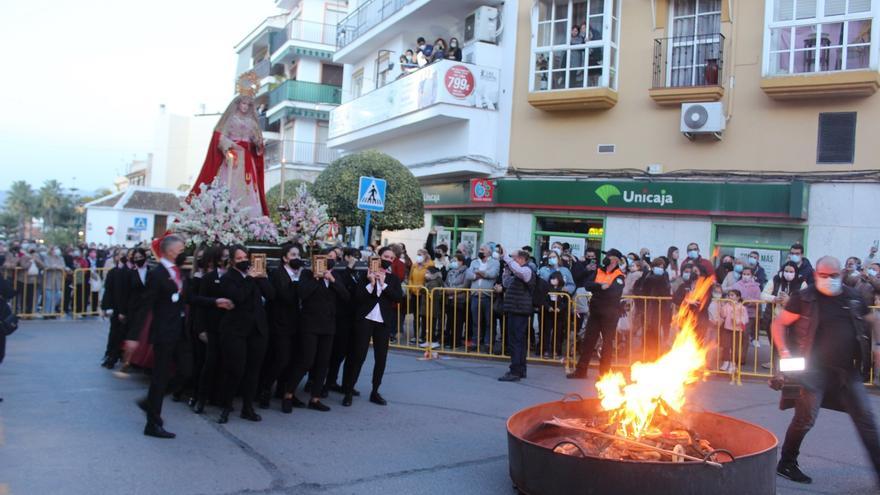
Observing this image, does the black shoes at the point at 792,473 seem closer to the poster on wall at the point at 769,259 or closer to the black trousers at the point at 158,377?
the black trousers at the point at 158,377

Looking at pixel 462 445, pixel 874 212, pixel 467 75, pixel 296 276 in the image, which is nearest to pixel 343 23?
pixel 467 75

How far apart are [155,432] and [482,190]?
48.7ft

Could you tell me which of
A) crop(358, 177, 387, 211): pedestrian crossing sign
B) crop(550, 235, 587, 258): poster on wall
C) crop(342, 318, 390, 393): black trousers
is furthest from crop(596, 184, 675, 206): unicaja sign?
crop(342, 318, 390, 393): black trousers

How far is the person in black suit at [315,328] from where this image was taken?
7.61 m

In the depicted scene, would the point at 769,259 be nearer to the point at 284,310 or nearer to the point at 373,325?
the point at 373,325

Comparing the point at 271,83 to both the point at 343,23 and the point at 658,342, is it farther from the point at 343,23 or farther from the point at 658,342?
the point at 658,342

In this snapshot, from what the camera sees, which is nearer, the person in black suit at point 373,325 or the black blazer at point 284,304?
the black blazer at point 284,304

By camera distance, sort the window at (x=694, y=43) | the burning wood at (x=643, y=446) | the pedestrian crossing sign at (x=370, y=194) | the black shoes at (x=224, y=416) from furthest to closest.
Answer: the window at (x=694, y=43) < the pedestrian crossing sign at (x=370, y=194) < the black shoes at (x=224, y=416) < the burning wood at (x=643, y=446)

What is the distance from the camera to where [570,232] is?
19.2 metres

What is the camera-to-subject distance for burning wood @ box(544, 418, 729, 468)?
4.86 m

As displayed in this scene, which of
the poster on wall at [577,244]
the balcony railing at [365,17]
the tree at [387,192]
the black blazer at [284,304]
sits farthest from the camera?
the balcony railing at [365,17]

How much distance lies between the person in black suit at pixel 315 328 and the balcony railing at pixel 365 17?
1696 centimetres

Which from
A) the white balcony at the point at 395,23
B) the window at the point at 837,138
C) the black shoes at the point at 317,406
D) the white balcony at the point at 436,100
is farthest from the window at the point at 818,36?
the black shoes at the point at 317,406

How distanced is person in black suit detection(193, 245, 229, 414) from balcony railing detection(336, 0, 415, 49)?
17213mm
